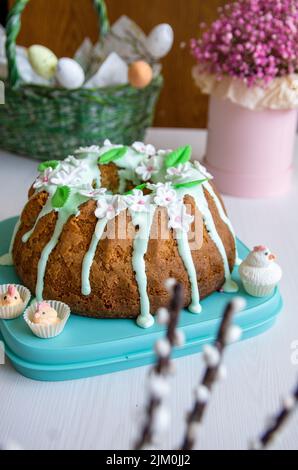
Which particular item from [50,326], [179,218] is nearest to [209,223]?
[179,218]

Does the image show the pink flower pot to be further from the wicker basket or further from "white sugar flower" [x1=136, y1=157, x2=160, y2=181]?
"white sugar flower" [x1=136, y1=157, x2=160, y2=181]

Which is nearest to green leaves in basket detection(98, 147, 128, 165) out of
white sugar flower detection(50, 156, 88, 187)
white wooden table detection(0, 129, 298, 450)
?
white sugar flower detection(50, 156, 88, 187)

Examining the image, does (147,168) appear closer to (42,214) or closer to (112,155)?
(112,155)

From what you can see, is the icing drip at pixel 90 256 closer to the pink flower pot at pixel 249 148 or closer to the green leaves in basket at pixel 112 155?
the green leaves in basket at pixel 112 155

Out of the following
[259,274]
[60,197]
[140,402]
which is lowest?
[140,402]
